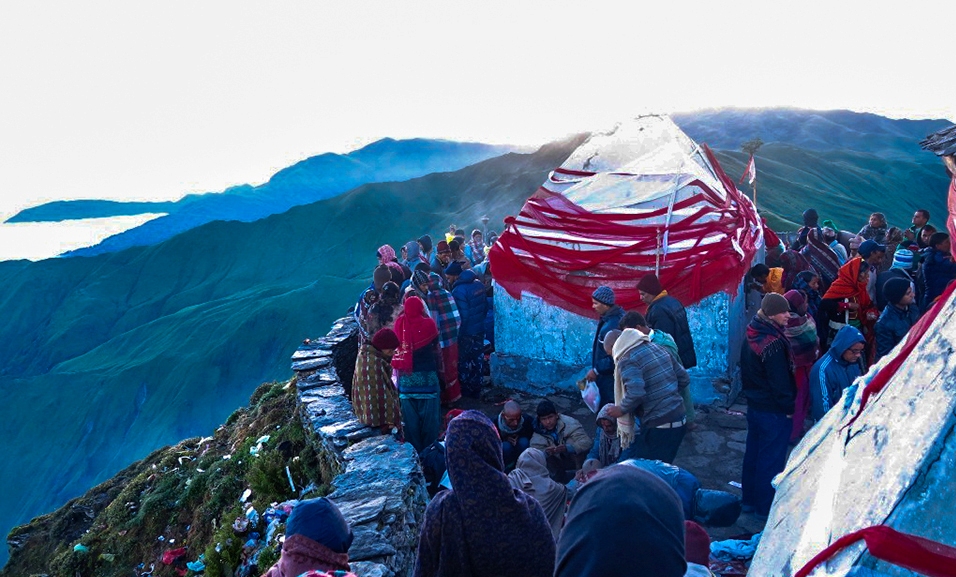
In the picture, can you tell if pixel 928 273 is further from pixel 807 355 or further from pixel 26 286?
pixel 26 286

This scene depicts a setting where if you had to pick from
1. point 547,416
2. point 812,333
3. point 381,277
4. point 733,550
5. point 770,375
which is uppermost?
point 381,277

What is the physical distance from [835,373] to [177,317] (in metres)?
43.1

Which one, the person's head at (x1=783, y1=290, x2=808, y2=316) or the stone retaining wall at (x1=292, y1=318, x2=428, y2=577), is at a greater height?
the person's head at (x1=783, y1=290, x2=808, y2=316)

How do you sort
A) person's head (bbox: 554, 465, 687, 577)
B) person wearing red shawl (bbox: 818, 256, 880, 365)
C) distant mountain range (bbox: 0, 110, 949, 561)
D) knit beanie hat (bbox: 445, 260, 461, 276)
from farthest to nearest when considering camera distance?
1. distant mountain range (bbox: 0, 110, 949, 561)
2. knit beanie hat (bbox: 445, 260, 461, 276)
3. person wearing red shawl (bbox: 818, 256, 880, 365)
4. person's head (bbox: 554, 465, 687, 577)

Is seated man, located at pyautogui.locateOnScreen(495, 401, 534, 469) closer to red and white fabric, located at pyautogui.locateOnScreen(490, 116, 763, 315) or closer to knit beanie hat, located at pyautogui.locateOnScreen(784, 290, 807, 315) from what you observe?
red and white fabric, located at pyautogui.locateOnScreen(490, 116, 763, 315)

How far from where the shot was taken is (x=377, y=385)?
4996mm

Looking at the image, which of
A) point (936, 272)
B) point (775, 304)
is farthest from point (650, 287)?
point (936, 272)

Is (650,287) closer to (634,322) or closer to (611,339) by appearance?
(634,322)

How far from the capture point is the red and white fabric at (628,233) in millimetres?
6383

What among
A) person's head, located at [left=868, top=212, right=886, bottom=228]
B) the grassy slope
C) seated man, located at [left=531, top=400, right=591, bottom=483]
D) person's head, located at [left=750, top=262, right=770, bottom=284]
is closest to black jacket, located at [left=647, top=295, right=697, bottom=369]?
seated man, located at [left=531, top=400, right=591, bottom=483]

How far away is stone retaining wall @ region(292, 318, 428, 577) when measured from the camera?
11.7 ft

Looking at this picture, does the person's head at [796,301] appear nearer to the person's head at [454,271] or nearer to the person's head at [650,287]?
the person's head at [650,287]

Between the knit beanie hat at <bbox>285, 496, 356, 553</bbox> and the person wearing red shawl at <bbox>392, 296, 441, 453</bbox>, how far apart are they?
2505 millimetres

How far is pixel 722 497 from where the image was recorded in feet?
11.9
